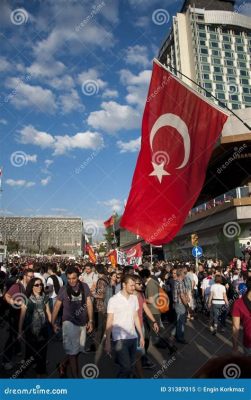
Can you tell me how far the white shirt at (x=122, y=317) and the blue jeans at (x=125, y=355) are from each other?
0.07 meters

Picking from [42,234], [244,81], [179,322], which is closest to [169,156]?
[179,322]

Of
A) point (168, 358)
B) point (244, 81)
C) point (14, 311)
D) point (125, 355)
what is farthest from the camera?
point (244, 81)

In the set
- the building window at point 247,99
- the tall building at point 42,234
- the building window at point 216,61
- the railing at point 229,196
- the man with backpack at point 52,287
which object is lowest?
the man with backpack at point 52,287

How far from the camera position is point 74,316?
5535 millimetres

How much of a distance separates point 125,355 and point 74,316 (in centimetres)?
111

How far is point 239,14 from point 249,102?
2452cm

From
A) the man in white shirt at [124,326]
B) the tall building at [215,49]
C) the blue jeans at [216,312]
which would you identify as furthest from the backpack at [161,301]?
the tall building at [215,49]

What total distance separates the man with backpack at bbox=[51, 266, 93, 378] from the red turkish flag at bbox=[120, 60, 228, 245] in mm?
1425

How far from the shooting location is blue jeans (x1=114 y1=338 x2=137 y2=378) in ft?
15.3

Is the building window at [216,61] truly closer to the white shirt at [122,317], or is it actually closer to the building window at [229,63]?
the building window at [229,63]

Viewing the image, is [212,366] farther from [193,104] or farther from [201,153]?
[193,104]

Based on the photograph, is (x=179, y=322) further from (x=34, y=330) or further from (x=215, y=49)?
(x=215, y=49)

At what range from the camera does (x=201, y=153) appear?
20.8 ft

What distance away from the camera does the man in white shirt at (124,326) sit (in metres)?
4.75
